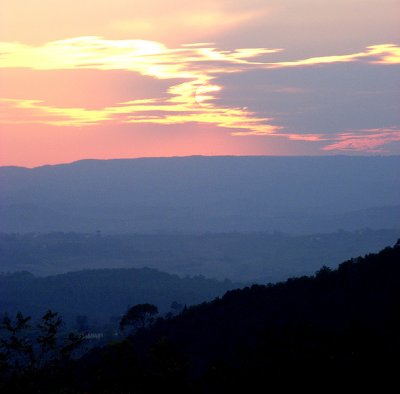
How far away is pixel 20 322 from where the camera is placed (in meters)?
31.9

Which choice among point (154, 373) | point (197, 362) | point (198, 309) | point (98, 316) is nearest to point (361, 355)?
point (154, 373)

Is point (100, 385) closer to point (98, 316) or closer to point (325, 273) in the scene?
point (325, 273)

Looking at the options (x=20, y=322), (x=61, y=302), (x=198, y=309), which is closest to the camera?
(x=20, y=322)

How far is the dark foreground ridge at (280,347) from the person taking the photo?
38375 mm

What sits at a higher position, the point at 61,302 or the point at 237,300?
the point at 237,300

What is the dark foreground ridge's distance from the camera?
38.4m

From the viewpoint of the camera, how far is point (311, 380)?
38.4m

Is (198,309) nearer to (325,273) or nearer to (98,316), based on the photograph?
(325,273)

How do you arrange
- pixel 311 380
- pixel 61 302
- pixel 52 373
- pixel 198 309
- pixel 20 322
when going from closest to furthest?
pixel 20 322 < pixel 52 373 < pixel 311 380 < pixel 198 309 < pixel 61 302

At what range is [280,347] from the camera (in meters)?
42.0

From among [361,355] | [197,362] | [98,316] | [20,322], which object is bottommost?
[98,316]

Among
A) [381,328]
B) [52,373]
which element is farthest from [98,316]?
[52,373]

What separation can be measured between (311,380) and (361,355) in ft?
8.11

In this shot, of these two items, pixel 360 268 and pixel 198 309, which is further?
pixel 198 309
